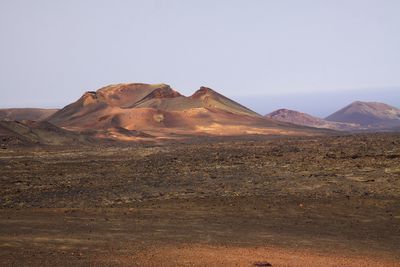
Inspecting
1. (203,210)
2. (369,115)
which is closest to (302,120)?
(369,115)

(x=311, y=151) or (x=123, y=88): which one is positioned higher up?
(x=123, y=88)

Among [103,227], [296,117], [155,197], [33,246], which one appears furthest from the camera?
[296,117]

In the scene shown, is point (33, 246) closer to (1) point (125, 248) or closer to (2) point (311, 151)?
(1) point (125, 248)

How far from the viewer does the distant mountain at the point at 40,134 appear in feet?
174

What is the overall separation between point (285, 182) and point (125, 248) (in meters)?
13.3

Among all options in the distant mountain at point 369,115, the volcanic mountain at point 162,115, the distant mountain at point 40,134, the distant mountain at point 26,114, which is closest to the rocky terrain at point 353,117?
the distant mountain at point 369,115

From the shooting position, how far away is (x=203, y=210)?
2006 cm

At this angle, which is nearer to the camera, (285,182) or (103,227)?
(103,227)

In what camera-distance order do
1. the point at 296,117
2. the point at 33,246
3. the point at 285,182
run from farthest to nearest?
the point at 296,117
the point at 285,182
the point at 33,246

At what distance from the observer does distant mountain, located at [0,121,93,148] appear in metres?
53.2

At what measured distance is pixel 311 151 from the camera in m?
39.6

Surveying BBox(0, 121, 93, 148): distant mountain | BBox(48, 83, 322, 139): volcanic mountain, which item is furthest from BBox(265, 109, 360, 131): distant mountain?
BBox(0, 121, 93, 148): distant mountain

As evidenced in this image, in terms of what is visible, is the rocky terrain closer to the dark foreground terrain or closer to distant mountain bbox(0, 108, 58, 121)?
distant mountain bbox(0, 108, 58, 121)

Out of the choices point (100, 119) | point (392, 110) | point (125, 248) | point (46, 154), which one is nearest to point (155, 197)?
point (125, 248)
